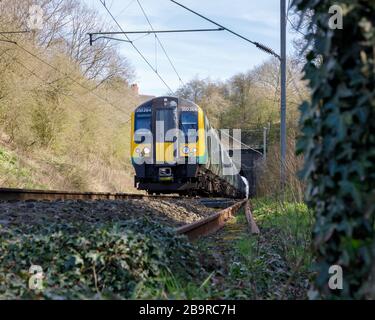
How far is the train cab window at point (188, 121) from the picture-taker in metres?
16.4

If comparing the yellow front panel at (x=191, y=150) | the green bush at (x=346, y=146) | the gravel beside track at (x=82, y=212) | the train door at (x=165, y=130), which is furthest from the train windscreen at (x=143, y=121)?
the green bush at (x=346, y=146)

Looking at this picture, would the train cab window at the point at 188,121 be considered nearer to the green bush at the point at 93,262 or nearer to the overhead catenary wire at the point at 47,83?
the overhead catenary wire at the point at 47,83

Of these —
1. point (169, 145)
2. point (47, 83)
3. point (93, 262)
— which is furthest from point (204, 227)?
point (47, 83)

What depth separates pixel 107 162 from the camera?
3253 cm

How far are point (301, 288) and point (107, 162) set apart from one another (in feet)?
95.9

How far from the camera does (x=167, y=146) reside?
53.5ft

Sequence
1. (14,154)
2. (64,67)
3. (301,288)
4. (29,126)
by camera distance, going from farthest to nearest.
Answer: (64,67)
(29,126)
(14,154)
(301,288)

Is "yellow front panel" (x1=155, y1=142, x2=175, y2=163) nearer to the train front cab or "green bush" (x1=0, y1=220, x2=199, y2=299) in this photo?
the train front cab

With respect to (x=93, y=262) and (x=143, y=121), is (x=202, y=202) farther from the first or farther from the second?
(x=93, y=262)

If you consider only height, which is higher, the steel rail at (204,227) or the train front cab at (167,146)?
the train front cab at (167,146)

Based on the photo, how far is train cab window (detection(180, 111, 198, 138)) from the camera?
53.9 ft

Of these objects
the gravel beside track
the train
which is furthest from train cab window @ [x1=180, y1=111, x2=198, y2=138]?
the gravel beside track
